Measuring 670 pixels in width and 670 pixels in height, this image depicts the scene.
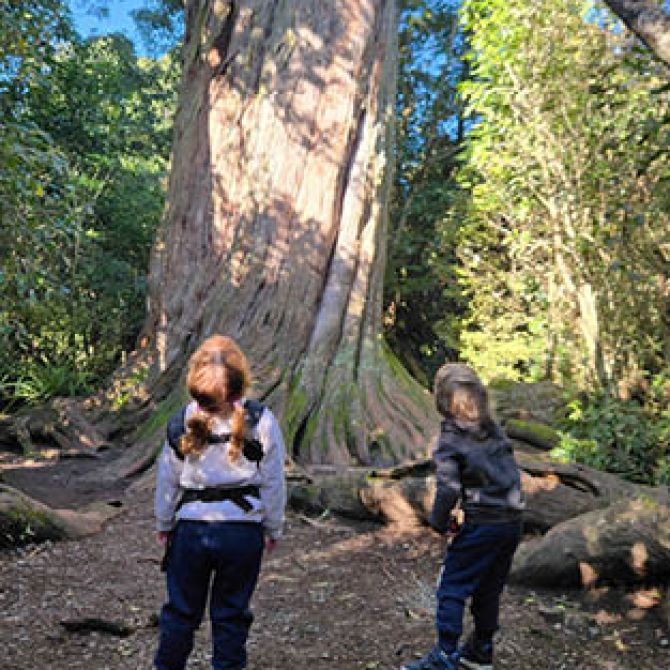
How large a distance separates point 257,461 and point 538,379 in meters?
7.83

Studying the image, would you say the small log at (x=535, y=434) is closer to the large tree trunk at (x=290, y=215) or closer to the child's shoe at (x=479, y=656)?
the large tree trunk at (x=290, y=215)

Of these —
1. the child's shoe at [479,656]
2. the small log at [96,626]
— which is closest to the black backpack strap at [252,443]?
the child's shoe at [479,656]

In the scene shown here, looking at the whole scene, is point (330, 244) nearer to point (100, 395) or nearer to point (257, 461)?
point (100, 395)

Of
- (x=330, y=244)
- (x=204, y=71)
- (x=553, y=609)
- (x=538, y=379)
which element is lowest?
(x=553, y=609)

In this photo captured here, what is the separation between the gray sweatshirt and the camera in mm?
2637

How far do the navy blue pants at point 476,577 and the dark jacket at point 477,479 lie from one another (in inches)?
2.2

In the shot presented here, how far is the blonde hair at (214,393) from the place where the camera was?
2.62m

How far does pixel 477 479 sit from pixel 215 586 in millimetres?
1114

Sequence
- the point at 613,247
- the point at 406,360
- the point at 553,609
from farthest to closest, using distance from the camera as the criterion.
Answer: the point at 406,360, the point at 613,247, the point at 553,609

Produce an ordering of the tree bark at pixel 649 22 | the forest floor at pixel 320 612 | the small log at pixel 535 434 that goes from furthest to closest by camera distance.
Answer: the small log at pixel 535 434 < the forest floor at pixel 320 612 < the tree bark at pixel 649 22

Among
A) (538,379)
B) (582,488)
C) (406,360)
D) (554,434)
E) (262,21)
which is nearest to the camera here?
(582,488)

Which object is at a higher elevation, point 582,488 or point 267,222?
point 267,222

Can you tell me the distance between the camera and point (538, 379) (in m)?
9.91

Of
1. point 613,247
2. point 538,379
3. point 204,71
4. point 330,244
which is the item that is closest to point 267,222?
point 330,244
